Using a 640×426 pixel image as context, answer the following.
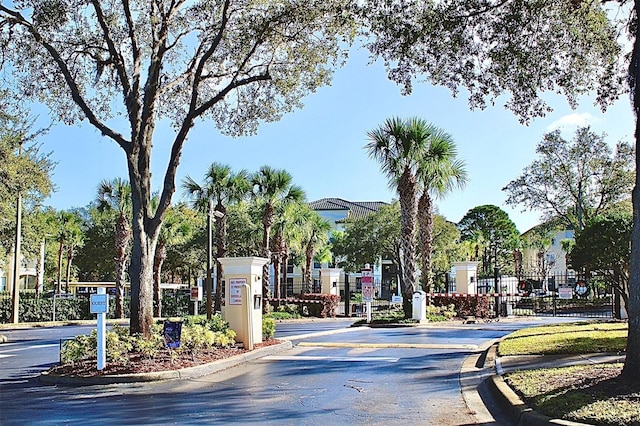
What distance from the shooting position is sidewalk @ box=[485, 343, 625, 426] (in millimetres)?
7575

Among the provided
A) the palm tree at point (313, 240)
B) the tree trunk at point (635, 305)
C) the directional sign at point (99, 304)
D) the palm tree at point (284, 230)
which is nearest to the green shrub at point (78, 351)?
the directional sign at point (99, 304)

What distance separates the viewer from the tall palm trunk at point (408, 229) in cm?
2695

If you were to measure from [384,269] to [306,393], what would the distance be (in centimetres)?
6678

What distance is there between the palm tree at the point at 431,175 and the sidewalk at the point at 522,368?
44.6ft

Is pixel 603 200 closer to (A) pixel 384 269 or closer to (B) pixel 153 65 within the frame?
(B) pixel 153 65

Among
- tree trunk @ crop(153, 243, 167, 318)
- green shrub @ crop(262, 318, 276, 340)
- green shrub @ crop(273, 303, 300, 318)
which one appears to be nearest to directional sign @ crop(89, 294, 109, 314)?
green shrub @ crop(262, 318, 276, 340)

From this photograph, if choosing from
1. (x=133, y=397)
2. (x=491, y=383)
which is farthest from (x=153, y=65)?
(x=491, y=383)

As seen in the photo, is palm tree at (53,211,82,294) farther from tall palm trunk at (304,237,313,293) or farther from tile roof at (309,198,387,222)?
tile roof at (309,198,387,222)

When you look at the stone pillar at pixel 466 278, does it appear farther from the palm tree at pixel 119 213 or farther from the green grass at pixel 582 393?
the green grass at pixel 582 393

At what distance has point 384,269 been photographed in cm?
7625

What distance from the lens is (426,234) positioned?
29656mm

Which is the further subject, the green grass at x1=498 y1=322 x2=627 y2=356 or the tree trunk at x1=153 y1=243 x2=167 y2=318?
the tree trunk at x1=153 y1=243 x2=167 y2=318

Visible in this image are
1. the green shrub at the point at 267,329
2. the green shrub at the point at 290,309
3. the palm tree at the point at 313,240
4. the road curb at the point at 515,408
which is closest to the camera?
the road curb at the point at 515,408

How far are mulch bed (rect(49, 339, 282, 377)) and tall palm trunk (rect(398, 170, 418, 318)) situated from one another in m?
14.6
